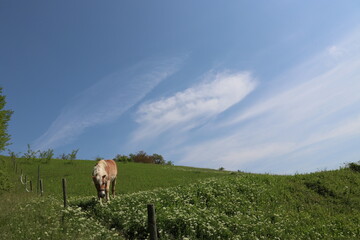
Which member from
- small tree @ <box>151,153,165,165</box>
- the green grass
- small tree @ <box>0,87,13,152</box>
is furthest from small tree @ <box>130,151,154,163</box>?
small tree @ <box>0,87,13,152</box>

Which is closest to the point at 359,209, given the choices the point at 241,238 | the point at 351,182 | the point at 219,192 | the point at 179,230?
the point at 351,182

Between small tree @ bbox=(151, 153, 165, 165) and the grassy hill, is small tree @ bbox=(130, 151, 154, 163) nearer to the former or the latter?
small tree @ bbox=(151, 153, 165, 165)

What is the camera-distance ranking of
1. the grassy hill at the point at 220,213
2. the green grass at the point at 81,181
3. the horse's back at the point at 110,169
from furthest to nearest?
1. the green grass at the point at 81,181
2. the horse's back at the point at 110,169
3. the grassy hill at the point at 220,213

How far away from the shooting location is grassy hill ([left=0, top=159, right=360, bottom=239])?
14.4m

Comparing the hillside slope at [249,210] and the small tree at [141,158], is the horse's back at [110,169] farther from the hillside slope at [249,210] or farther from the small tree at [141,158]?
the small tree at [141,158]

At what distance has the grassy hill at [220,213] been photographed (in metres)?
14.4

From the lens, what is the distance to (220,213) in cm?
1816

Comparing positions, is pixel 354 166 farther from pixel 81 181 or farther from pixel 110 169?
pixel 81 181

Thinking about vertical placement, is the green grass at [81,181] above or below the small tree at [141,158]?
below

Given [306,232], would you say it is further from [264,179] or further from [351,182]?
[351,182]

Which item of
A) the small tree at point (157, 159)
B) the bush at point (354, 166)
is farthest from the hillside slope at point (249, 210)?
the small tree at point (157, 159)

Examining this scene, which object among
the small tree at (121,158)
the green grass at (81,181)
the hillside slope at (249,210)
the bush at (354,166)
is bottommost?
the hillside slope at (249,210)

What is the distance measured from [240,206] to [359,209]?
10258 millimetres

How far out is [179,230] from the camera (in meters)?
14.3
